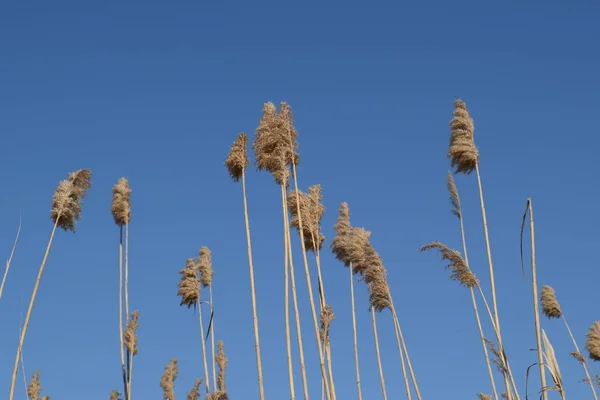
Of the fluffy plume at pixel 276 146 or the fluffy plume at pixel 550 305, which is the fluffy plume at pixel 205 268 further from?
the fluffy plume at pixel 550 305

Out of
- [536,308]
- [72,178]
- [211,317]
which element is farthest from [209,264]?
[536,308]

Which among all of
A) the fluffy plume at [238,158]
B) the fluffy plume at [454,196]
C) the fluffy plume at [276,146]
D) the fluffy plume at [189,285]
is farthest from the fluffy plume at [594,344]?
the fluffy plume at [189,285]

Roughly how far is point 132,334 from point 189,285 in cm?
270

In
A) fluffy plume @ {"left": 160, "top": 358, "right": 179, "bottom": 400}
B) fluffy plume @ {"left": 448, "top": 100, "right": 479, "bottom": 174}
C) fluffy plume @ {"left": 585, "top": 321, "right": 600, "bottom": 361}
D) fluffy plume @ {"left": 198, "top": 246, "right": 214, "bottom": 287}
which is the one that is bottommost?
fluffy plume @ {"left": 585, "top": 321, "right": 600, "bottom": 361}

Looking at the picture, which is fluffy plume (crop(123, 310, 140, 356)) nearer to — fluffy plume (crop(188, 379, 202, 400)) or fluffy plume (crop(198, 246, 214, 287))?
fluffy plume (crop(188, 379, 202, 400))

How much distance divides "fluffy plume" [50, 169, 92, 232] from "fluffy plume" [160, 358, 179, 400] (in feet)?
17.0

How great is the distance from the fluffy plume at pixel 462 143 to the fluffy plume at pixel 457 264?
89.0 inches

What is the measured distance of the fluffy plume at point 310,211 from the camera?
1123cm

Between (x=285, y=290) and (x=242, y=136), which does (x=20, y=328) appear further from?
(x=242, y=136)

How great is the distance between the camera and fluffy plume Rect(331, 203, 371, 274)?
43.4 ft

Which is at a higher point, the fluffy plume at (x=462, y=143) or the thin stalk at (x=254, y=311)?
the fluffy plume at (x=462, y=143)

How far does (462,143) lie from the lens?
35.0ft

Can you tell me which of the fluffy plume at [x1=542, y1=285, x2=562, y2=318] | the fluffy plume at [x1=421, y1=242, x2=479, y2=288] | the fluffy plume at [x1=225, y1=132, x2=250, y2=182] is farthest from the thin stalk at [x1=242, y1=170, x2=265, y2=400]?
the fluffy plume at [x1=542, y1=285, x2=562, y2=318]

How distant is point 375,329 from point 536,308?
21.2ft
